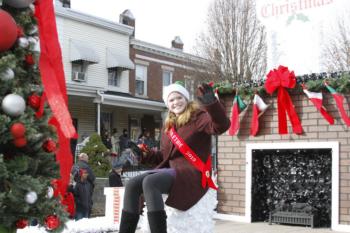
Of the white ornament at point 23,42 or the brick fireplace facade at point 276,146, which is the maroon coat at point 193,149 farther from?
the brick fireplace facade at point 276,146

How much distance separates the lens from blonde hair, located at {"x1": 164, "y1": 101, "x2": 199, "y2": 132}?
15.3ft

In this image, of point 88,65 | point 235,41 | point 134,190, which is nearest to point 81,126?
point 88,65

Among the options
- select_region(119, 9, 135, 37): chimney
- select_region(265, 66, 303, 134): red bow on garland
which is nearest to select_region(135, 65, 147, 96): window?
select_region(119, 9, 135, 37): chimney

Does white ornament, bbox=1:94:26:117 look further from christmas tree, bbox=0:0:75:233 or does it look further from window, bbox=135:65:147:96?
window, bbox=135:65:147:96

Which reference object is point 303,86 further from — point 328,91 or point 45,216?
point 45,216

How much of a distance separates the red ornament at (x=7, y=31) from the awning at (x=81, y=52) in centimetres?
1964

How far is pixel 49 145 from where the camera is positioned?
321cm

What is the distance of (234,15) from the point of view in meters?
26.2

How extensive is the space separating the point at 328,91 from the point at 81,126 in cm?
1698

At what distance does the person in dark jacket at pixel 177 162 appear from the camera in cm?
417

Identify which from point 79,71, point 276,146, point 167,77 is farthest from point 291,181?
point 167,77

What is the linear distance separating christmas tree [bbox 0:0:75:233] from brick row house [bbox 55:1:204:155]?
57.4 feet

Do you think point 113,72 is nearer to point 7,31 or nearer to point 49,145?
point 49,145

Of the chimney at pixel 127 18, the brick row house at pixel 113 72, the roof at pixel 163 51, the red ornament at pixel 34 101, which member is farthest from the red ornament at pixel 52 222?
the chimney at pixel 127 18
